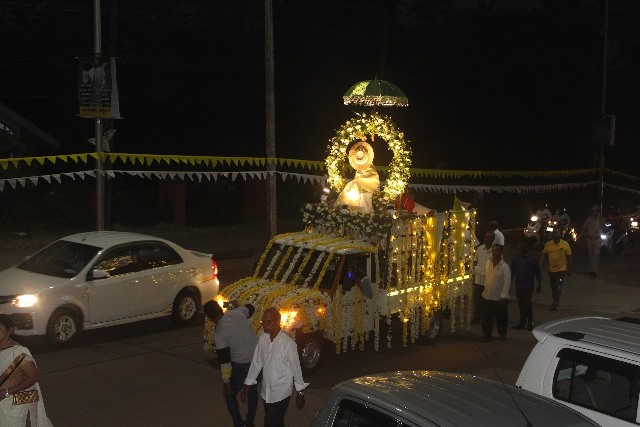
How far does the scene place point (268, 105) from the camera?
2008 centimetres

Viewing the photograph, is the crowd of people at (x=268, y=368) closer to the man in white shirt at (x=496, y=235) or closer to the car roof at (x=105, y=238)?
the car roof at (x=105, y=238)

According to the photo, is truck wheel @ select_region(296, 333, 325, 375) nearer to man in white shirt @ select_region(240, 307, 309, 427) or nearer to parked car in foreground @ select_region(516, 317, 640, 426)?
man in white shirt @ select_region(240, 307, 309, 427)

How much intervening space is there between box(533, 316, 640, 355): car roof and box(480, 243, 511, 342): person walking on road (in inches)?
236

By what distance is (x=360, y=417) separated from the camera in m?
5.10

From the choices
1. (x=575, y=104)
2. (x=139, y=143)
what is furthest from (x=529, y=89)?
(x=139, y=143)

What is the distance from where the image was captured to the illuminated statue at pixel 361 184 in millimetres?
13766

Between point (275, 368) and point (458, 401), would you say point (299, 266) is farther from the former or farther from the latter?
point (458, 401)

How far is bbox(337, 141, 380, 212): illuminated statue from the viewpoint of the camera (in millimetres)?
13766

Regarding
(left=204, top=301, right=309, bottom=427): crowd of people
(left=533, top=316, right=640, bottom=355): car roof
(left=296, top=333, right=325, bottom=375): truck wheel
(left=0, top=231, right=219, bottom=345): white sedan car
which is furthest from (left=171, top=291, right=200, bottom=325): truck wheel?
(left=533, top=316, right=640, bottom=355): car roof

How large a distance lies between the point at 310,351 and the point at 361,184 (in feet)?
12.9

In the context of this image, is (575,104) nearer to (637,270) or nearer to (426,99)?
(426,99)

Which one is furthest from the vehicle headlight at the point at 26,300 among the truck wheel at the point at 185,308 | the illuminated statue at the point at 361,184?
the illuminated statue at the point at 361,184

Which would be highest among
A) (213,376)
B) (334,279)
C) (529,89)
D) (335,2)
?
(335,2)

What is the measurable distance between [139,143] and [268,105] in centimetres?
1742
